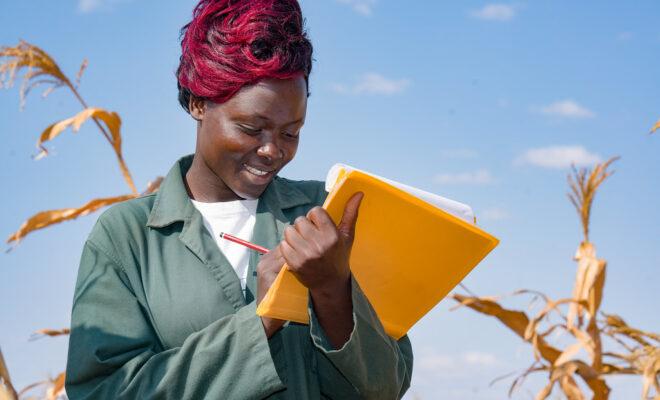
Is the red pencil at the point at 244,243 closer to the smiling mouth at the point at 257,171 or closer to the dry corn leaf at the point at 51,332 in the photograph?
the smiling mouth at the point at 257,171

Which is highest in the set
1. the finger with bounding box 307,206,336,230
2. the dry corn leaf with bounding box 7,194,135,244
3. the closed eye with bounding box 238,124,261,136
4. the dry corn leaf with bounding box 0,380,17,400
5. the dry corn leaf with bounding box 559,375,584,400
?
the closed eye with bounding box 238,124,261,136

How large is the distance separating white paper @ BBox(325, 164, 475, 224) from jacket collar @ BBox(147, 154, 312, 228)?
0.41 m

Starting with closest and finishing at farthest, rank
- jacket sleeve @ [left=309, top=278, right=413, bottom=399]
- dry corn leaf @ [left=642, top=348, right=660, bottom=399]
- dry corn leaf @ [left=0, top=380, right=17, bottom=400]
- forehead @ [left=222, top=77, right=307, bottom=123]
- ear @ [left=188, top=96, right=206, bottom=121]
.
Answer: jacket sleeve @ [left=309, top=278, right=413, bottom=399], forehead @ [left=222, top=77, right=307, bottom=123], ear @ [left=188, top=96, right=206, bottom=121], dry corn leaf @ [left=0, top=380, right=17, bottom=400], dry corn leaf @ [left=642, top=348, right=660, bottom=399]

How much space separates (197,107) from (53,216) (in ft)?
7.71

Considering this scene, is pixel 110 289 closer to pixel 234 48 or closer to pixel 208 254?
pixel 208 254

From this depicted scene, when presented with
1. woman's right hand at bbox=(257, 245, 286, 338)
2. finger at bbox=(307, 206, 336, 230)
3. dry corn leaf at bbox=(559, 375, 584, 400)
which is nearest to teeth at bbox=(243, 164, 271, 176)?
woman's right hand at bbox=(257, 245, 286, 338)

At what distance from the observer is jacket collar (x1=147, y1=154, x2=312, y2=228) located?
1916mm

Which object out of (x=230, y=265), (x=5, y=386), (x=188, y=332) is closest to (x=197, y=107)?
(x=230, y=265)

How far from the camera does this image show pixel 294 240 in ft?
4.82

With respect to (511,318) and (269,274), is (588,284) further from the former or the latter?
(269,274)

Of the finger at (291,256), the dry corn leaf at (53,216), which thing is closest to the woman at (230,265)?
the finger at (291,256)

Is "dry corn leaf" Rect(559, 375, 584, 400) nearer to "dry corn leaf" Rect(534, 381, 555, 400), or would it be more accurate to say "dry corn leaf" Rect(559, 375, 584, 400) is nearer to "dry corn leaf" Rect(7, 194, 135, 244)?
"dry corn leaf" Rect(534, 381, 555, 400)

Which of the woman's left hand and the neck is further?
the neck

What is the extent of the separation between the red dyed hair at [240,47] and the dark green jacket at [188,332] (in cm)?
27
